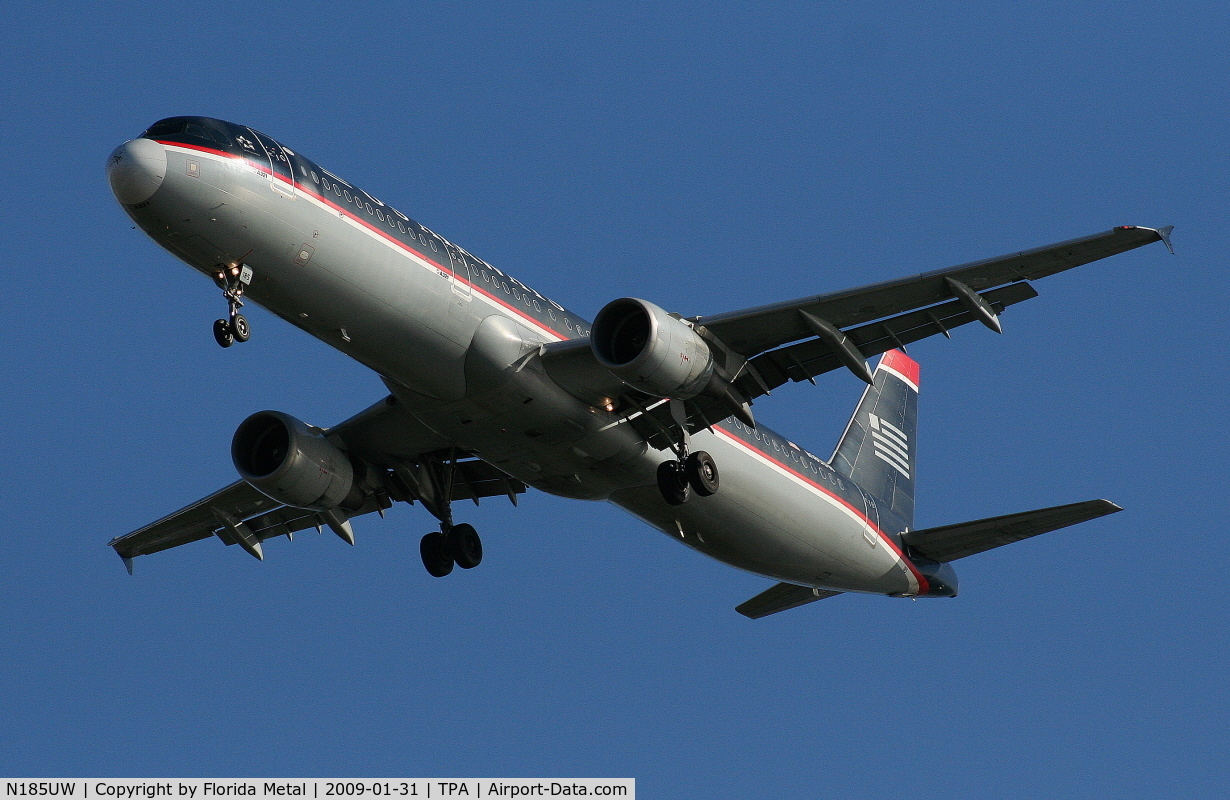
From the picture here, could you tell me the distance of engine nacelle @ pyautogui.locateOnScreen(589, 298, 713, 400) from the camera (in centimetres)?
2784

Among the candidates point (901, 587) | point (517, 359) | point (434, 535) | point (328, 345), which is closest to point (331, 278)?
point (328, 345)

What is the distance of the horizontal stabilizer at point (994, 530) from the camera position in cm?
3281

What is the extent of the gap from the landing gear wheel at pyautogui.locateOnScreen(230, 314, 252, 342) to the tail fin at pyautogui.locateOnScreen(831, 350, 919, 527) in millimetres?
18203

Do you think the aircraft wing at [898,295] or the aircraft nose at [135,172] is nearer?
the aircraft nose at [135,172]

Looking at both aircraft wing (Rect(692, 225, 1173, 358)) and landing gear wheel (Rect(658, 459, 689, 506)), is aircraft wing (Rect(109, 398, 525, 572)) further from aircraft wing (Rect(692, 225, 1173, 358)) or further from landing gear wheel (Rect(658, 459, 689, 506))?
aircraft wing (Rect(692, 225, 1173, 358))

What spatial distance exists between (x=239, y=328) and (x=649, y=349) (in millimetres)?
7271

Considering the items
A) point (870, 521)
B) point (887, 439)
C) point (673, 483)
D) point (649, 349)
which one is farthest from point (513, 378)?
point (887, 439)

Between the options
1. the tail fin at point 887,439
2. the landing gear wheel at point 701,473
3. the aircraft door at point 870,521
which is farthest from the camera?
the tail fin at point 887,439

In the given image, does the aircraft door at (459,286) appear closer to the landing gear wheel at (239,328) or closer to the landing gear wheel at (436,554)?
the landing gear wheel at (239,328)

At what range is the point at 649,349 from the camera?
90.9 feet

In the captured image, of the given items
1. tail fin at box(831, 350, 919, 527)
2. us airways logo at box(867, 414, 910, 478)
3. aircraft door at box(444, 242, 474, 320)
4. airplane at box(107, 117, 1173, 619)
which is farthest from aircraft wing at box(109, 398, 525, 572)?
us airways logo at box(867, 414, 910, 478)

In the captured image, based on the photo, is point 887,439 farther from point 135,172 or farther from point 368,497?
point 135,172
